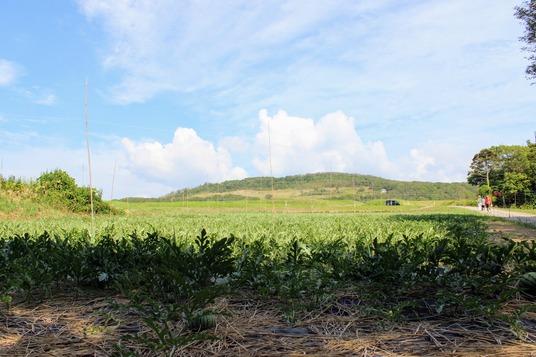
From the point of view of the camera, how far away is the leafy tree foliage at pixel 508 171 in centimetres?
6041

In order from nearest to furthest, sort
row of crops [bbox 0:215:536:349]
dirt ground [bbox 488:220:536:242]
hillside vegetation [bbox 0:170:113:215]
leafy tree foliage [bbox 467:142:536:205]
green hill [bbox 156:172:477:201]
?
1. row of crops [bbox 0:215:536:349]
2. dirt ground [bbox 488:220:536:242]
3. hillside vegetation [bbox 0:170:113:215]
4. leafy tree foliage [bbox 467:142:536:205]
5. green hill [bbox 156:172:477:201]

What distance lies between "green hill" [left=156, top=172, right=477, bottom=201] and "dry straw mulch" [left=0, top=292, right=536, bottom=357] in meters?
102

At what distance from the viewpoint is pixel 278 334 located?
7.50ft

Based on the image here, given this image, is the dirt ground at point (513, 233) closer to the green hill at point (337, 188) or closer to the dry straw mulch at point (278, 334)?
the dry straw mulch at point (278, 334)

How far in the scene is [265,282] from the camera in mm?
2980

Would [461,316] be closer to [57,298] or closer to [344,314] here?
[344,314]

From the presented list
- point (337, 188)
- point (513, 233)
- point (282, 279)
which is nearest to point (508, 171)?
point (337, 188)

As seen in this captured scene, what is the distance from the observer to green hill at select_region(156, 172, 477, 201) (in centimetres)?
11325

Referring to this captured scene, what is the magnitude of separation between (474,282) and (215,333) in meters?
1.72

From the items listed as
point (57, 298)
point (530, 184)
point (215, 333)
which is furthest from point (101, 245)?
point (530, 184)

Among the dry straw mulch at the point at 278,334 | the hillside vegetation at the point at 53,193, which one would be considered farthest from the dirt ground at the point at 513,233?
the hillside vegetation at the point at 53,193

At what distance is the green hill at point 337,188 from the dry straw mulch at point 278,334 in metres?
102

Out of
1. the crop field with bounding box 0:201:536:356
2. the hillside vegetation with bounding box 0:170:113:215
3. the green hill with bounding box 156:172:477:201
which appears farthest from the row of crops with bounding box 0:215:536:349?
the green hill with bounding box 156:172:477:201

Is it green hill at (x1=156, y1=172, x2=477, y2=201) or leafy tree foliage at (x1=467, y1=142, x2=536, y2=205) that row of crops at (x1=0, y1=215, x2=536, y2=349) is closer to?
leafy tree foliage at (x1=467, y1=142, x2=536, y2=205)
